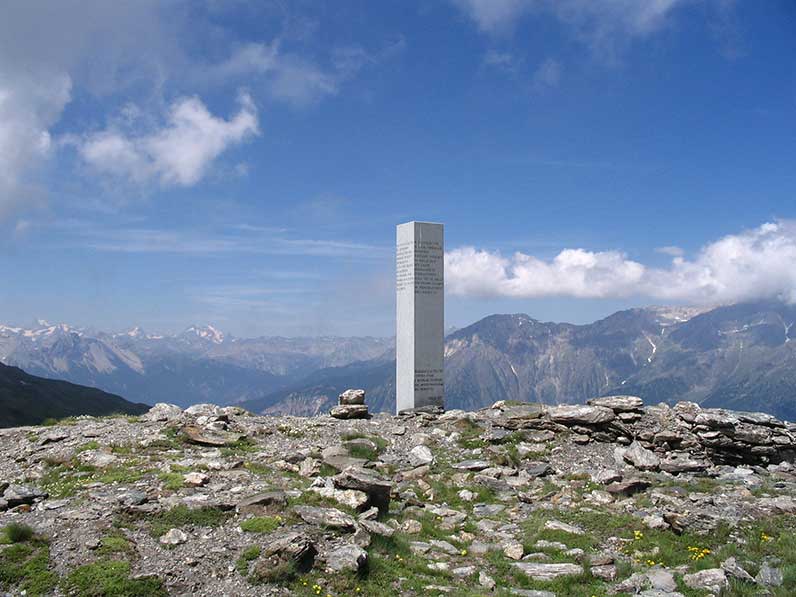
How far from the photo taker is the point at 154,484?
53.7 feet

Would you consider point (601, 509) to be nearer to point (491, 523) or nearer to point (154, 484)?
point (491, 523)

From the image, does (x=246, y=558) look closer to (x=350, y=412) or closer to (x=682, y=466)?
(x=682, y=466)

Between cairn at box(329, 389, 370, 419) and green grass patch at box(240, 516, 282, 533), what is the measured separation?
1656 centimetres

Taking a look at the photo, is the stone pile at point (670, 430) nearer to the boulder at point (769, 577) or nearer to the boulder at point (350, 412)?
the boulder at point (350, 412)

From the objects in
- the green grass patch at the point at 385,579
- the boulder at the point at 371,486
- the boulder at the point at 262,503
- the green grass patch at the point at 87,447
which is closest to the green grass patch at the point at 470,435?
the boulder at the point at 371,486

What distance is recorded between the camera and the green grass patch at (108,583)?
35.0 ft

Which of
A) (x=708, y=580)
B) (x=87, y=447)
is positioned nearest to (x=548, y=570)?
(x=708, y=580)

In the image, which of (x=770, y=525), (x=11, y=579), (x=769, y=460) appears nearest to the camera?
(x=11, y=579)

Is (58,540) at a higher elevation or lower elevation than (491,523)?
higher

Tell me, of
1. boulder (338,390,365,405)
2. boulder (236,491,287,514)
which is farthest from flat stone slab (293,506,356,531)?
boulder (338,390,365,405)

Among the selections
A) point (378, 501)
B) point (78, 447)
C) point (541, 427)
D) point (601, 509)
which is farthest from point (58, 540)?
point (541, 427)

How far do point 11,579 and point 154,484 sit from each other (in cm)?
553

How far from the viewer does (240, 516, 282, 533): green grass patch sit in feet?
44.4

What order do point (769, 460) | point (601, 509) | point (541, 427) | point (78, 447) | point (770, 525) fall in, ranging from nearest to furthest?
point (770, 525) < point (601, 509) < point (78, 447) < point (769, 460) < point (541, 427)
